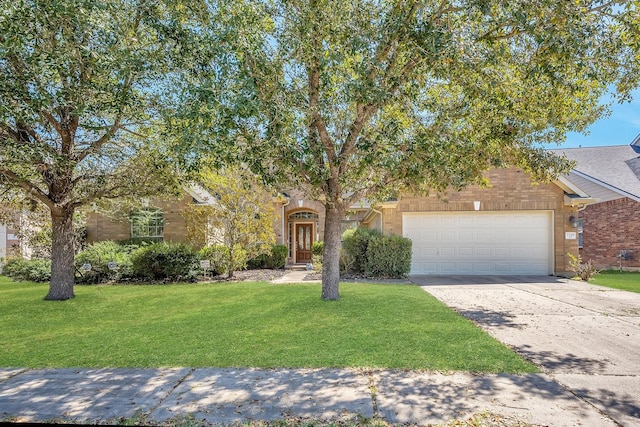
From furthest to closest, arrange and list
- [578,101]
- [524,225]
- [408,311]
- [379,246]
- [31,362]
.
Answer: [524,225]
[379,246]
[578,101]
[408,311]
[31,362]

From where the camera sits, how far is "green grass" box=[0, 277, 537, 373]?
489 cm

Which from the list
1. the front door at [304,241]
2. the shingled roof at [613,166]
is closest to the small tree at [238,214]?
the front door at [304,241]

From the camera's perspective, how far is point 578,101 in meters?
8.29

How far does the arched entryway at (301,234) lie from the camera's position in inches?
861

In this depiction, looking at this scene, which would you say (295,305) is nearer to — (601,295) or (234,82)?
(234,82)

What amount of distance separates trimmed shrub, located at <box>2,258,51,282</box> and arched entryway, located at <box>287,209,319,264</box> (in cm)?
1136

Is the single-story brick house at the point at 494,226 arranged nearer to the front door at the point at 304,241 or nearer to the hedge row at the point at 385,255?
the hedge row at the point at 385,255

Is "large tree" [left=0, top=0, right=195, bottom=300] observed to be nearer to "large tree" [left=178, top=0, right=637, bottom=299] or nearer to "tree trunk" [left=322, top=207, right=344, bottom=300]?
"large tree" [left=178, top=0, right=637, bottom=299]

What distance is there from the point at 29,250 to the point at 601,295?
2348 centimetres

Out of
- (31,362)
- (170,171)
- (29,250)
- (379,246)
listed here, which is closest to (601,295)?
(379,246)

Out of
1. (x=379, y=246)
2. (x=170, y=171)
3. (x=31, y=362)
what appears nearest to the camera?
(x=31, y=362)

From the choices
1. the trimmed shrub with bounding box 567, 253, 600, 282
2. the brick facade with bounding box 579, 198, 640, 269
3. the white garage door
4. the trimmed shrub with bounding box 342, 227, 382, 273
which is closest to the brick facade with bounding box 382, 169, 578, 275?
the white garage door

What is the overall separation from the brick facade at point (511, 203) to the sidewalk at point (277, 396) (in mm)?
10423

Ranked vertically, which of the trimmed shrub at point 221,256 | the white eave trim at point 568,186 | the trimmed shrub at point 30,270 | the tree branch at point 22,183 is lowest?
the trimmed shrub at point 30,270
